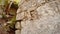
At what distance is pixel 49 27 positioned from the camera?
171 centimetres

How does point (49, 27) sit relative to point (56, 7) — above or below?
below

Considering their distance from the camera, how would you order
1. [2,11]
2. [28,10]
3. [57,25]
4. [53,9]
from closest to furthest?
[57,25] < [53,9] < [28,10] < [2,11]

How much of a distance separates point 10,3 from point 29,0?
0.51m

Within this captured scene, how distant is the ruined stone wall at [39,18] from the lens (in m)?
1.72

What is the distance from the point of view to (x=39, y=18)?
1824 mm

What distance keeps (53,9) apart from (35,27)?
0.30m

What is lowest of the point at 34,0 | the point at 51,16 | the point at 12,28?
the point at 12,28

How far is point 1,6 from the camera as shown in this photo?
2584mm

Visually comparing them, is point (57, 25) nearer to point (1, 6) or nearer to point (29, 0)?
point (29, 0)

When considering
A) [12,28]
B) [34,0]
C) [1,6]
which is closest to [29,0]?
[34,0]

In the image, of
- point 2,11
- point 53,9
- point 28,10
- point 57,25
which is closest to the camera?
point 57,25

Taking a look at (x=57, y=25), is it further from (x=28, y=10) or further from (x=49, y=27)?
(x=28, y=10)

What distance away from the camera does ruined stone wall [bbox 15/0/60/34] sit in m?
1.72

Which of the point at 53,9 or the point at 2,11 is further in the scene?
the point at 2,11
